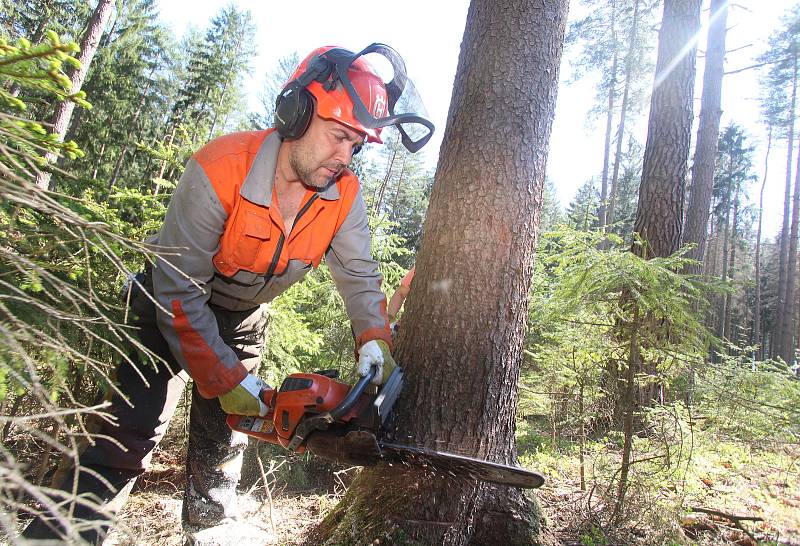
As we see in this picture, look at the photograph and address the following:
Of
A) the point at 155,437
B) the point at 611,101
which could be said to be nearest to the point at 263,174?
the point at 155,437

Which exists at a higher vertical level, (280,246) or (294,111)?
(294,111)

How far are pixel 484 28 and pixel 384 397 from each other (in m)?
2.27

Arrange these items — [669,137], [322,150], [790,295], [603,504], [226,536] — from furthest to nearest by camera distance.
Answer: [790,295] → [669,137] → [603,504] → [226,536] → [322,150]

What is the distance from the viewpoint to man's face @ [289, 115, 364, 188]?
7.61 feet

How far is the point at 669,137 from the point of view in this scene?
562cm

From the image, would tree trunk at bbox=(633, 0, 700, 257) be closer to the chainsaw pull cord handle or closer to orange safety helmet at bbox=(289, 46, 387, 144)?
orange safety helmet at bbox=(289, 46, 387, 144)

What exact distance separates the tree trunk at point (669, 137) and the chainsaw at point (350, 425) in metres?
4.06

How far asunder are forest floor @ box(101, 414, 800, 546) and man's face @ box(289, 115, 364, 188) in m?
1.82

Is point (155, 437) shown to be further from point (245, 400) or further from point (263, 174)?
point (263, 174)

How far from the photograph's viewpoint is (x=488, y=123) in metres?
2.67

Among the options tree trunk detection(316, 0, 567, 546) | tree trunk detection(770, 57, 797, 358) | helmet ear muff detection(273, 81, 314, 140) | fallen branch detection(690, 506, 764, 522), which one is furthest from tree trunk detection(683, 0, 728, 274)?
tree trunk detection(770, 57, 797, 358)

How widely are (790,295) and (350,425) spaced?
79.0 feet

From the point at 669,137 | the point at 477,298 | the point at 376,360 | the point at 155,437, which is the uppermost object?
the point at 669,137

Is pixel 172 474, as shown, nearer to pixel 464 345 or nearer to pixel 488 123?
pixel 464 345
